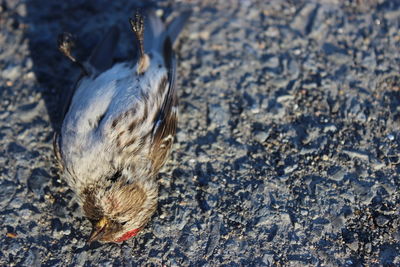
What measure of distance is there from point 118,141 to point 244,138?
4.37ft

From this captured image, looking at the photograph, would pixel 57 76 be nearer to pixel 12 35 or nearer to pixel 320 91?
pixel 12 35

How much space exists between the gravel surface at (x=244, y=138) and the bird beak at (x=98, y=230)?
0.89 ft

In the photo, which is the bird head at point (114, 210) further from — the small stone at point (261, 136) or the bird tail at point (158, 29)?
the bird tail at point (158, 29)

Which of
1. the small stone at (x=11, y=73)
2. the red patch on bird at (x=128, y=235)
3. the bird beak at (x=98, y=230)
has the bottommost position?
the red patch on bird at (x=128, y=235)

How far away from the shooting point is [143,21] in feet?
14.9

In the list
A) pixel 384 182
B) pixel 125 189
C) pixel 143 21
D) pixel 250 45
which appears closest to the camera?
pixel 125 189

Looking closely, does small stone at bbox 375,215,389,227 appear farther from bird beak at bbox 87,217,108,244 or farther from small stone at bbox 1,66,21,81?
small stone at bbox 1,66,21,81

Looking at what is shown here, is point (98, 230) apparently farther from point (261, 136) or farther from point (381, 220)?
point (381, 220)

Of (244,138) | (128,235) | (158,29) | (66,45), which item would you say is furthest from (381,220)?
(66,45)

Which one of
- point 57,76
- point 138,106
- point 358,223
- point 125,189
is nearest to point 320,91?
point 358,223

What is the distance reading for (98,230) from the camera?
3691 mm

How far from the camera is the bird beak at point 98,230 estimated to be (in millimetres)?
3656

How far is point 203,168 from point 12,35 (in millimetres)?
2772

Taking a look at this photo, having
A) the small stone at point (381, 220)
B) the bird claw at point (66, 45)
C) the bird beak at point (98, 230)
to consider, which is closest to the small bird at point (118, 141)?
the bird beak at point (98, 230)
